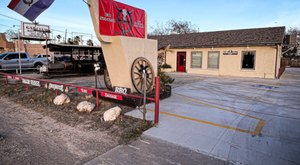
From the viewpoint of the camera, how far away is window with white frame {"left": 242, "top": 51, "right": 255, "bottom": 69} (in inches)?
579

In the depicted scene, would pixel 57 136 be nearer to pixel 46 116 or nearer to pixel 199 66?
pixel 46 116

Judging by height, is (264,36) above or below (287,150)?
above

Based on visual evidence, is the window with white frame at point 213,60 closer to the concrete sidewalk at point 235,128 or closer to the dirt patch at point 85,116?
the concrete sidewalk at point 235,128

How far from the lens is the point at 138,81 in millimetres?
6883

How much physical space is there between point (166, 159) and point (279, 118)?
3.80m

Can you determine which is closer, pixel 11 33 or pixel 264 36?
pixel 264 36

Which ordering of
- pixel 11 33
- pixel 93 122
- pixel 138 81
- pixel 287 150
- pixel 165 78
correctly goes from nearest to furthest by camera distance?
pixel 287 150 → pixel 93 122 → pixel 138 81 → pixel 165 78 → pixel 11 33

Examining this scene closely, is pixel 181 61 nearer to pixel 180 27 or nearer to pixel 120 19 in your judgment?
pixel 120 19

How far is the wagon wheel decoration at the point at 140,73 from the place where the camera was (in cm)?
663

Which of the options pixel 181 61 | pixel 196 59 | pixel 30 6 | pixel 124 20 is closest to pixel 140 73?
pixel 124 20

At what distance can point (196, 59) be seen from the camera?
17.5m

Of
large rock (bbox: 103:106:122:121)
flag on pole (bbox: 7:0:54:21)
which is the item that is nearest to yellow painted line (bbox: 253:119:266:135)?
large rock (bbox: 103:106:122:121)

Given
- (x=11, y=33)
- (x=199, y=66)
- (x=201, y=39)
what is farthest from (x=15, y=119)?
(x=11, y=33)

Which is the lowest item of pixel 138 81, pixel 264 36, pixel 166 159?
pixel 166 159
